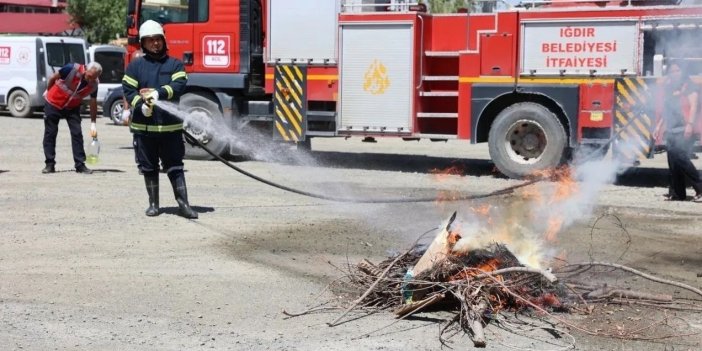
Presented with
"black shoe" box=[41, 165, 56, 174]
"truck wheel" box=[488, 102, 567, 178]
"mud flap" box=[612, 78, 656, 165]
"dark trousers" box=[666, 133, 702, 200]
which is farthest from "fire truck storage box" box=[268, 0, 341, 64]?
"dark trousers" box=[666, 133, 702, 200]

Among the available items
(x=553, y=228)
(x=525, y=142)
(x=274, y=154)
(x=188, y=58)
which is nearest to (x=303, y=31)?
(x=188, y=58)

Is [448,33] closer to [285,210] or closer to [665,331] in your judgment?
[285,210]

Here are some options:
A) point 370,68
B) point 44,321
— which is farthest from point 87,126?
point 44,321

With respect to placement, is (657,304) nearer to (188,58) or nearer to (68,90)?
(68,90)

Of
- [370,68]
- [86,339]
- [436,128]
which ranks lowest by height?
[86,339]

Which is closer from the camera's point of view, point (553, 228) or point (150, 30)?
point (553, 228)

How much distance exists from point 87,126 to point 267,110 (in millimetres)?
9538

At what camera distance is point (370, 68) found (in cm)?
1390

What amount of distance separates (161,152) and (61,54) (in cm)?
1704

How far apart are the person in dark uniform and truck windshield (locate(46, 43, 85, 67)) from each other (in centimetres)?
1795

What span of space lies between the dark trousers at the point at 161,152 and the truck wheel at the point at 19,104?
17179mm

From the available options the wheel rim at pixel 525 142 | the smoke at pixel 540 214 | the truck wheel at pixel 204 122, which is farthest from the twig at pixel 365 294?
the truck wheel at pixel 204 122

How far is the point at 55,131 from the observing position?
42.3 feet

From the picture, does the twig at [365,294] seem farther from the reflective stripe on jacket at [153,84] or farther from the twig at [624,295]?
the reflective stripe on jacket at [153,84]
